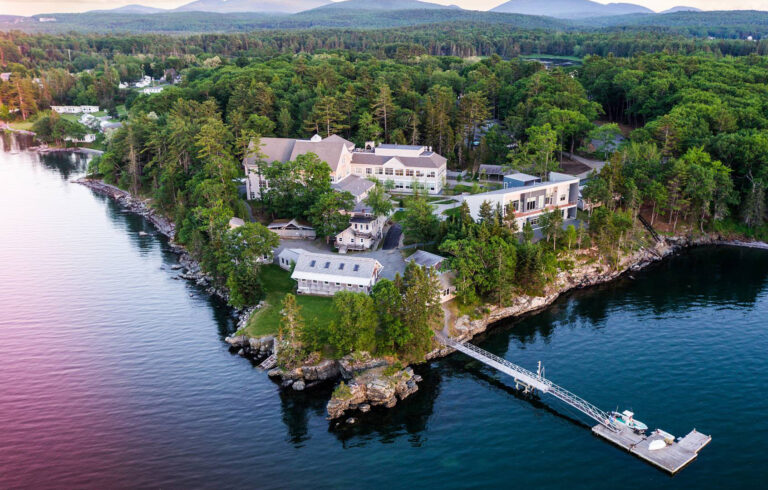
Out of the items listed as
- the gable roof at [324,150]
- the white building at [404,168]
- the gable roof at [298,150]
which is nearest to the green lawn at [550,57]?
the white building at [404,168]

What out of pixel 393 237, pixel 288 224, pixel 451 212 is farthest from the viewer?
pixel 451 212

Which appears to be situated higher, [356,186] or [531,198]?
[356,186]

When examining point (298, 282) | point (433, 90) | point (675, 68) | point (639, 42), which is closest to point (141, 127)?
point (433, 90)

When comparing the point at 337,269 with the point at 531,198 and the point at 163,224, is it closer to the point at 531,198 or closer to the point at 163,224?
the point at 531,198

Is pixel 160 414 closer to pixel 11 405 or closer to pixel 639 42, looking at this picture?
pixel 11 405

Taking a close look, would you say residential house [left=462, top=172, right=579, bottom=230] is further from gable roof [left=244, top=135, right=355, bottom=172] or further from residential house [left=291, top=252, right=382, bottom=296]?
gable roof [left=244, top=135, right=355, bottom=172]

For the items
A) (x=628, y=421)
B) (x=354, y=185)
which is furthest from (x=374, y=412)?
(x=354, y=185)

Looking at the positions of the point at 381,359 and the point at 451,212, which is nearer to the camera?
the point at 381,359
